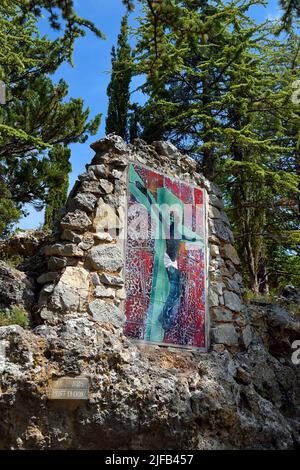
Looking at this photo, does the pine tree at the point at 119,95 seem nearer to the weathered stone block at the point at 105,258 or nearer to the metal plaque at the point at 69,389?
the weathered stone block at the point at 105,258

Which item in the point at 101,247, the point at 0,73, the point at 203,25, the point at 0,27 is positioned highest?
the point at 0,27

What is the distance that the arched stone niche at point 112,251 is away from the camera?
5.20 meters

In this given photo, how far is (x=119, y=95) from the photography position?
11.6m

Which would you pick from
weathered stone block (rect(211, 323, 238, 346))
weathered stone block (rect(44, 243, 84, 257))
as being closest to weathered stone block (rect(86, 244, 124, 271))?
weathered stone block (rect(44, 243, 84, 257))

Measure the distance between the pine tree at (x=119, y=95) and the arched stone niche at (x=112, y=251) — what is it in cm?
482

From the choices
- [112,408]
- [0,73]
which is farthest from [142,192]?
[0,73]

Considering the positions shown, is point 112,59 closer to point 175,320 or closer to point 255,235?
point 255,235

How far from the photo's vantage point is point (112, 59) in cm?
1180

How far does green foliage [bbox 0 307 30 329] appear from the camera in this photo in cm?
488

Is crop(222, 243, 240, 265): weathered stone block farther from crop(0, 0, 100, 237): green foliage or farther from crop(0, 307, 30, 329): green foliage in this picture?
crop(0, 0, 100, 237): green foliage

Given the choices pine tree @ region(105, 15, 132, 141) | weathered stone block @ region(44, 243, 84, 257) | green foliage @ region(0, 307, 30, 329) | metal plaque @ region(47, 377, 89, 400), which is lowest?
metal plaque @ region(47, 377, 89, 400)

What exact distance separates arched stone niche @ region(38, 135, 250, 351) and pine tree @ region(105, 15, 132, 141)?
4.82m

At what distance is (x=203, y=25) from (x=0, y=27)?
6.40m

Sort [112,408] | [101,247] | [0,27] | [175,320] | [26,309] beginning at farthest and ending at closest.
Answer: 1. [0,27]
2. [175,320]
3. [101,247]
4. [26,309]
5. [112,408]
